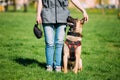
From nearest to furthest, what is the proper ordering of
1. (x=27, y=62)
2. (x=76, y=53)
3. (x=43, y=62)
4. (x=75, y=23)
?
1. (x=75, y=23)
2. (x=76, y=53)
3. (x=27, y=62)
4. (x=43, y=62)

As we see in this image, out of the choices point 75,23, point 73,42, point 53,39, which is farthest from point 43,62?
point 75,23

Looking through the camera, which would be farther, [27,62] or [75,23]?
[27,62]

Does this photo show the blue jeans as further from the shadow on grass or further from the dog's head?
the shadow on grass

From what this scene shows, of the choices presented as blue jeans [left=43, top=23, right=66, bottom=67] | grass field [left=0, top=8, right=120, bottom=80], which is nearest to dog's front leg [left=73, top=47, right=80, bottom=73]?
grass field [left=0, top=8, right=120, bottom=80]

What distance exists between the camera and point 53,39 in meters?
8.21

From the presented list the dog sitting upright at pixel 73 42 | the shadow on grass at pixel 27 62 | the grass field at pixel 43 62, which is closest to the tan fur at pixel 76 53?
the dog sitting upright at pixel 73 42

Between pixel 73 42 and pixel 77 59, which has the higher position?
pixel 73 42

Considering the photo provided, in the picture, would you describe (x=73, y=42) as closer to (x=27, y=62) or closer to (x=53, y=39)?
(x=53, y=39)

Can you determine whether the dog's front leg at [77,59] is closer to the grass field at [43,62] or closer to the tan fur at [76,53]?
the tan fur at [76,53]

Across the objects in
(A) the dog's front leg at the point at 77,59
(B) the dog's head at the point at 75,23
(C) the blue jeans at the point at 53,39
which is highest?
(B) the dog's head at the point at 75,23

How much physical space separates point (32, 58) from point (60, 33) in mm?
2265

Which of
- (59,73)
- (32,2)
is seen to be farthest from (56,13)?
(32,2)

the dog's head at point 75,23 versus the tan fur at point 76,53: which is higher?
the dog's head at point 75,23

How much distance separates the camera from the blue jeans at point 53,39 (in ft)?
26.5
